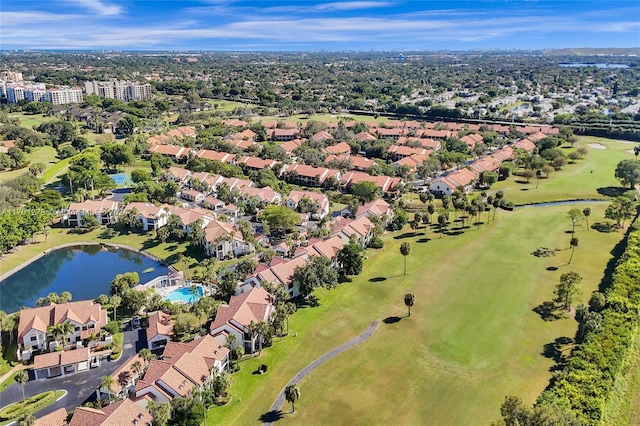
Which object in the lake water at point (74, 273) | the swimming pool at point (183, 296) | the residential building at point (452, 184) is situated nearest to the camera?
the swimming pool at point (183, 296)

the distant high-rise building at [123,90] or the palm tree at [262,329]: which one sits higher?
the distant high-rise building at [123,90]

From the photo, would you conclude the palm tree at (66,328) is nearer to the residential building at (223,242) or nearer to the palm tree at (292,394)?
the residential building at (223,242)

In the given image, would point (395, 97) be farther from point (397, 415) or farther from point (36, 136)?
point (397, 415)

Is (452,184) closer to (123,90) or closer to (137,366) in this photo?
(137,366)

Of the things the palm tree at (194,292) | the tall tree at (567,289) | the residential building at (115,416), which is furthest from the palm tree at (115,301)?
the tall tree at (567,289)

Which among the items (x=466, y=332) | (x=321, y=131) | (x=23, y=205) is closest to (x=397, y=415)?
(x=466, y=332)

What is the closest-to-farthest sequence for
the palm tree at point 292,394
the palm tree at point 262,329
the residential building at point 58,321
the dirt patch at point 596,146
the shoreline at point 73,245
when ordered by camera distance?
the palm tree at point 292,394, the palm tree at point 262,329, the residential building at point 58,321, the shoreline at point 73,245, the dirt patch at point 596,146

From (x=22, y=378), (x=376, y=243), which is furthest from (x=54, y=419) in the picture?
(x=376, y=243)
